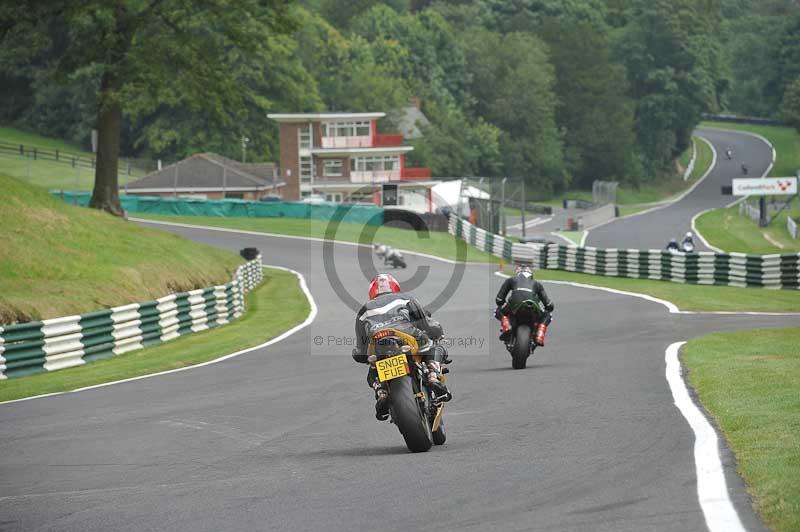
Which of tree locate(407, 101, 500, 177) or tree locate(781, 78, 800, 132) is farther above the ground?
tree locate(781, 78, 800, 132)

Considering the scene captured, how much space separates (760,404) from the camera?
1189 centimetres

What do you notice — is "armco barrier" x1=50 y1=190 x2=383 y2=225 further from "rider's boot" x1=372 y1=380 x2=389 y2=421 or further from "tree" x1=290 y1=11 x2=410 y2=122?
"rider's boot" x1=372 y1=380 x2=389 y2=421

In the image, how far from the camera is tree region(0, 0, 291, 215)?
39906 mm

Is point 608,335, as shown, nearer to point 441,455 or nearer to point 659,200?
point 441,455

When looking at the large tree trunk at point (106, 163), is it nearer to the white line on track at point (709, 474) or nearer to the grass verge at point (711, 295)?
the grass verge at point (711, 295)

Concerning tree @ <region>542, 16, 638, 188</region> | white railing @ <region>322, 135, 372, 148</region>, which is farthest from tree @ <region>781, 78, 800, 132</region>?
white railing @ <region>322, 135, 372, 148</region>

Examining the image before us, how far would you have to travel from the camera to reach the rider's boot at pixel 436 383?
1114cm

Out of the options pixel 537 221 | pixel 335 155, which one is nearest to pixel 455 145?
pixel 537 221

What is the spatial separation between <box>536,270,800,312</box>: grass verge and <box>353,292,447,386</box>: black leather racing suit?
18.7 meters

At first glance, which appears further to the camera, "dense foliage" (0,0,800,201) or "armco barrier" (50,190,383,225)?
"dense foliage" (0,0,800,201)

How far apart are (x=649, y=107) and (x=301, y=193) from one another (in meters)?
55.6

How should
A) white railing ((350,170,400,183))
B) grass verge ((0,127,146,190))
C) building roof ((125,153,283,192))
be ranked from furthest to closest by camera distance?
white railing ((350,170,400,183)) < building roof ((125,153,283,192)) < grass verge ((0,127,146,190))

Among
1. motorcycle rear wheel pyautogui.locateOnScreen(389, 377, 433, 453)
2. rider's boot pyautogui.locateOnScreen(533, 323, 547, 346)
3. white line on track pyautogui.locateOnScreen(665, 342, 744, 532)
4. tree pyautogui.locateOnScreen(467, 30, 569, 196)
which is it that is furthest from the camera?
tree pyautogui.locateOnScreen(467, 30, 569, 196)

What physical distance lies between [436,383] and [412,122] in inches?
4224
